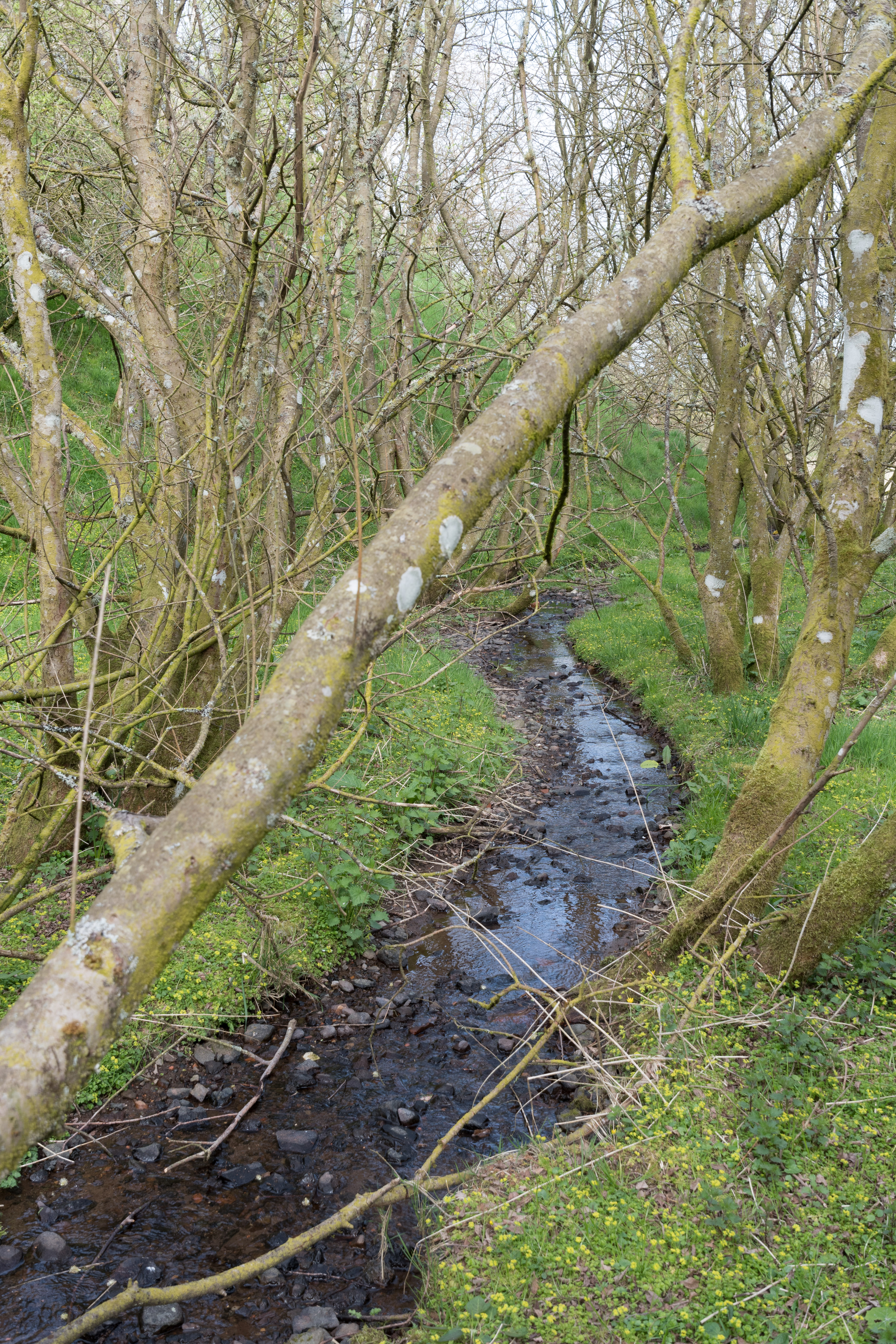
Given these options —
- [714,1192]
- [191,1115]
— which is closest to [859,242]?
[714,1192]

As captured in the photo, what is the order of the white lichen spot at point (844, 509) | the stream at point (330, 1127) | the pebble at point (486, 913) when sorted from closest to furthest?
the stream at point (330, 1127)
the white lichen spot at point (844, 509)
the pebble at point (486, 913)

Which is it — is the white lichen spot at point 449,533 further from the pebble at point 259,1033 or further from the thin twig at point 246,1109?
the pebble at point 259,1033

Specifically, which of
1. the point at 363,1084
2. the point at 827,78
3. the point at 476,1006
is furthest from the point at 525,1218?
the point at 827,78

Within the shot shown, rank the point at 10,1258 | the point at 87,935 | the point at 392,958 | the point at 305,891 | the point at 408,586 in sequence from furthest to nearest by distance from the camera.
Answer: the point at 305,891 → the point at 392,958 → the point at 10,1258 → the point at 408,586 → the point at 87,935

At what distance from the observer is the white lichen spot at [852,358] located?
4.09 metres

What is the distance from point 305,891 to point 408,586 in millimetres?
4890

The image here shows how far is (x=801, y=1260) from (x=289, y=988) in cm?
313

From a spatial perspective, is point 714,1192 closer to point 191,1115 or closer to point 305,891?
point 191,1115

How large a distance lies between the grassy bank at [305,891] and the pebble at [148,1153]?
0.47 m

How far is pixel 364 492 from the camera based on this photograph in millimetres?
6727

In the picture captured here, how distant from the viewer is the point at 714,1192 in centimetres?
312

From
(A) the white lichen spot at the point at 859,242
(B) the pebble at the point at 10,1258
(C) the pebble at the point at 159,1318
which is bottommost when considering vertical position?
(B) the pebble at the point at 10,1258

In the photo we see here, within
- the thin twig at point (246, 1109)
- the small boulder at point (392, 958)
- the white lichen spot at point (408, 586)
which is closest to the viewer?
the white lichen spot at point (408, 586)

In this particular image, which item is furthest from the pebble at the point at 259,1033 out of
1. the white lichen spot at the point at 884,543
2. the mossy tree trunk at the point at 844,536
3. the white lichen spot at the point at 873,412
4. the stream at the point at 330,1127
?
the white lichen spot at the point at 873,412
